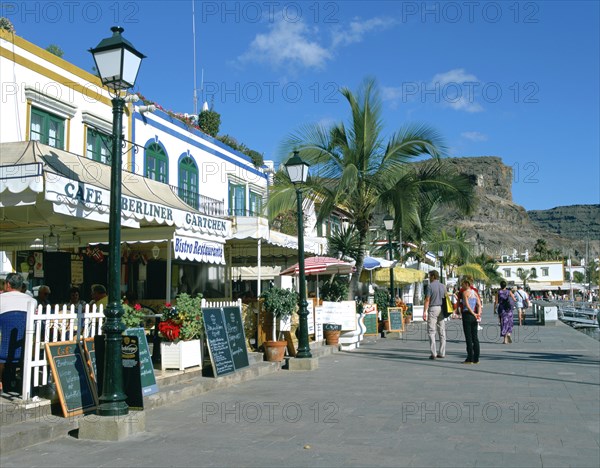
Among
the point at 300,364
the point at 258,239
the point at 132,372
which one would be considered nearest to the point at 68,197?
the point at 132,372

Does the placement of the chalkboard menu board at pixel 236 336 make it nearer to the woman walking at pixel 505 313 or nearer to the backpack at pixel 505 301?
the woman walking at pixel 505 313

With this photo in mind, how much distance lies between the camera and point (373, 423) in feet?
21.8

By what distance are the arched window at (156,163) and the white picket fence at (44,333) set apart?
10481mm

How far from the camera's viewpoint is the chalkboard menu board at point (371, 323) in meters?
17.9

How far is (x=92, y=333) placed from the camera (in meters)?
7.06

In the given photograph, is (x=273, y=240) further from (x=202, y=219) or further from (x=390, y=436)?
(x=390, y=436)

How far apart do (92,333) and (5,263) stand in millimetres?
7730

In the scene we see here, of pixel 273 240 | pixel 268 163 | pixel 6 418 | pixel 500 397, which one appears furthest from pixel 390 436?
pixel 268 163

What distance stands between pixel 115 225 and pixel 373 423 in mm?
3486

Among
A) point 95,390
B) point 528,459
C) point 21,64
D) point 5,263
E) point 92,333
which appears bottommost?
point 528,459

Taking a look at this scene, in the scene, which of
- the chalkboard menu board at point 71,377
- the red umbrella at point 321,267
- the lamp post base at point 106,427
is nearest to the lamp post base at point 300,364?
the red umbrella at point 321,267

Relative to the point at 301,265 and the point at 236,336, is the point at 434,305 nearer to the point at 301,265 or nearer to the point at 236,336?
the point at 301,265

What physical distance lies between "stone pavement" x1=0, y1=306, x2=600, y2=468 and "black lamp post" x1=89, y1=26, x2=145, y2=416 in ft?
1.61

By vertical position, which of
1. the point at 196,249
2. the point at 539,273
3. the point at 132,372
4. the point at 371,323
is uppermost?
the point at 539,273
